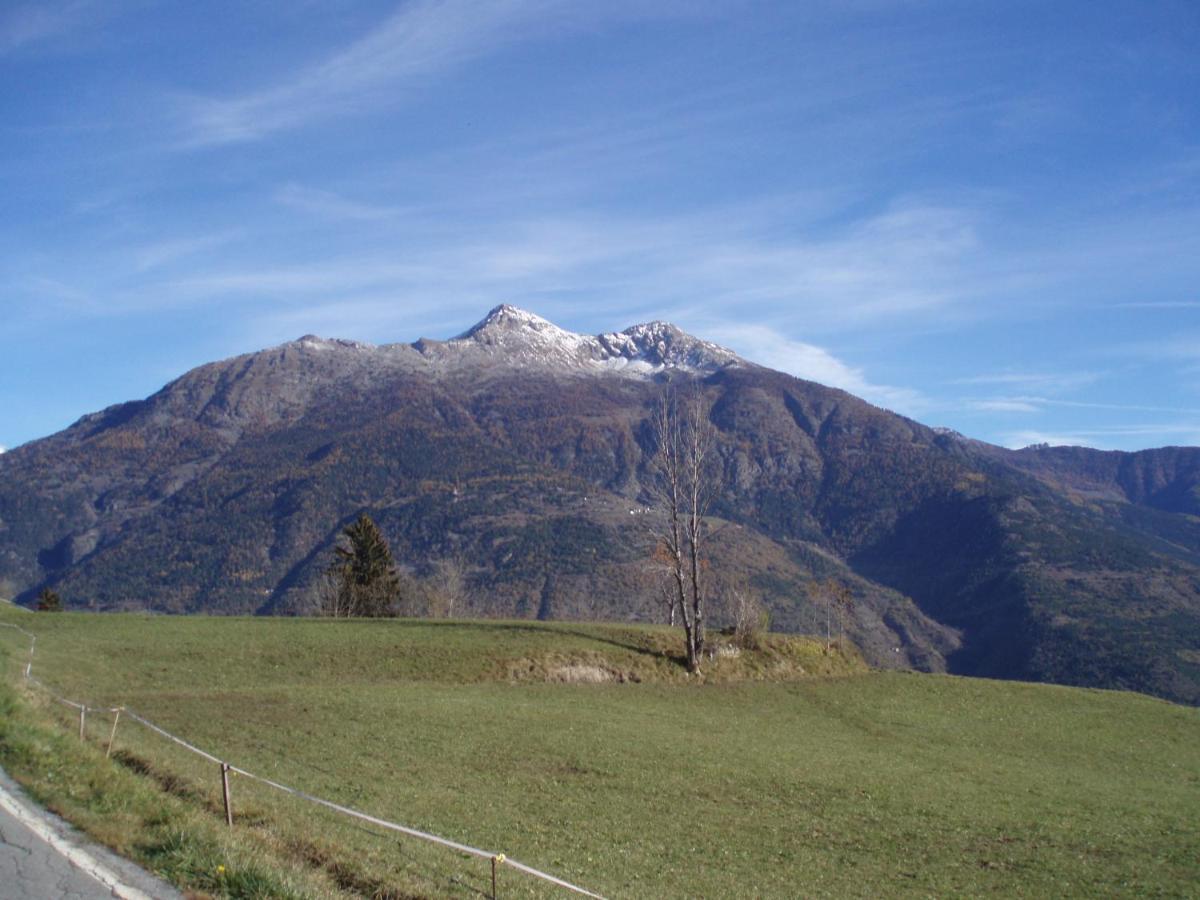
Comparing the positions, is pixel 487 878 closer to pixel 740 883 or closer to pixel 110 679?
pixel 740 883

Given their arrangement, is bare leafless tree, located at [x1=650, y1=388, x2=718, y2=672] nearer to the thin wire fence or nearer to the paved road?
the thin wire fence

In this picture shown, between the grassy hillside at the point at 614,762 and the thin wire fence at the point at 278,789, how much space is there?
1.26 feet

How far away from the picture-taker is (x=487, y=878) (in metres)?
15.0

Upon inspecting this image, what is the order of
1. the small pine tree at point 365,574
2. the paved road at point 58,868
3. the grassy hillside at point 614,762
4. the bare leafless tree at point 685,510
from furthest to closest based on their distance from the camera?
1. the small pine tree at point 365,574
2. the bare leafless tree at point 685,510
3. the grassy hillside at point 614,762
4. the paved road at point 58,868

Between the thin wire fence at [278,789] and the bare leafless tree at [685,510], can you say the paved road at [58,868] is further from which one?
the bare leafless tree at [685,510]

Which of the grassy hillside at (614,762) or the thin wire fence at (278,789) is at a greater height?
the thin wire fence at (278,789)

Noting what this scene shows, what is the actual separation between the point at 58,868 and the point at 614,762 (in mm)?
19642

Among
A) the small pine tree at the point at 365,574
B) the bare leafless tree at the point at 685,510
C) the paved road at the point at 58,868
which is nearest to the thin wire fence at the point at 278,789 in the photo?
the paved road at the point at 58,868

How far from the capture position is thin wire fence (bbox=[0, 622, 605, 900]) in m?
12.2

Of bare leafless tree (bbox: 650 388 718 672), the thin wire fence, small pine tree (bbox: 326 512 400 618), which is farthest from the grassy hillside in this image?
small pine tree (bbox: 326 512 400 618)

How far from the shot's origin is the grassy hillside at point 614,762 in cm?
1650

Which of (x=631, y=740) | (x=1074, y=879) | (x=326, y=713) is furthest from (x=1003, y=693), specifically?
(x=326, y=713)

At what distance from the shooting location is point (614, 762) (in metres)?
28.3

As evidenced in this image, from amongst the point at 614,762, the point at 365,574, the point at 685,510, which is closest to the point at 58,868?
the point at 614,762
